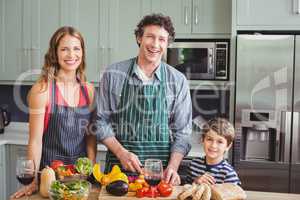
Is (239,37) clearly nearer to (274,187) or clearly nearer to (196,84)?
(196,84)

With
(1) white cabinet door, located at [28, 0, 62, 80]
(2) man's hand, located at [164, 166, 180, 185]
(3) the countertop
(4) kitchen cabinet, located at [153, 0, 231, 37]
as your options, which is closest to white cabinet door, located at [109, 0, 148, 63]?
(4) kitchen cabinet, located at [153, 0, 231, 37]

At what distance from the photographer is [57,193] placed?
1344mm

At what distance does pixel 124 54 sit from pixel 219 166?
1.74m

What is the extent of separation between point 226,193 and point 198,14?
80.0 inches

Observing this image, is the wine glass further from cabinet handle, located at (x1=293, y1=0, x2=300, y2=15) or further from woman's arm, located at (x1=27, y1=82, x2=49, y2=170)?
cabinet handle, located at (x1=293, y1=0, x2=300, y2=15)

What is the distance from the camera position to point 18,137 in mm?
3414

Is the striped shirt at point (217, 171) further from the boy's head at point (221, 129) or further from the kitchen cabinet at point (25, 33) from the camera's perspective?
the kitchen cabinet at point (25, 33)

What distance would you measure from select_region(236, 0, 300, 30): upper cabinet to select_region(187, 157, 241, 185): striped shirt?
56.4 inches

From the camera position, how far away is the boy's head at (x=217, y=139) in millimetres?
1740

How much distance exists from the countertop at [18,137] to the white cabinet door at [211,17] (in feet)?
3.08

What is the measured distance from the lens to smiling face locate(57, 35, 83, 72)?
1.79m

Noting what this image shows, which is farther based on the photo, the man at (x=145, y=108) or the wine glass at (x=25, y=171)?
the man at (x=145, y=108)

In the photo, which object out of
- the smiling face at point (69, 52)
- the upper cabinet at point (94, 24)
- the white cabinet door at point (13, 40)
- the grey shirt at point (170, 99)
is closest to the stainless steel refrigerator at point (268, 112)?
the upper cabinet at point (94, 24)

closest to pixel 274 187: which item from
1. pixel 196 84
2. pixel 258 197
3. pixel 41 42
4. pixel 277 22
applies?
pixel 196 84
